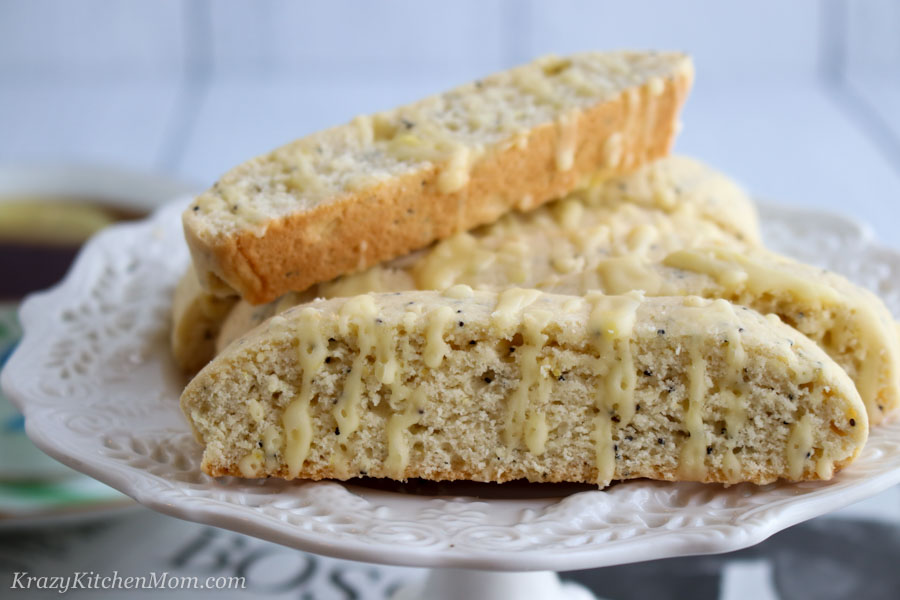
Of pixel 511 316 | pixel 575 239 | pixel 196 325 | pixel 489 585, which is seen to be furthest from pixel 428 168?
pixel 489 585

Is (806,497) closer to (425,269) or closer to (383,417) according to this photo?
(383,417)

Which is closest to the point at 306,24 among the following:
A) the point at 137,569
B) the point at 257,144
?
the point at 257,144

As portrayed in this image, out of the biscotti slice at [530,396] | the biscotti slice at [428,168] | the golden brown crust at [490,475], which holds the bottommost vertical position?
the golden brown crust at [490,475]

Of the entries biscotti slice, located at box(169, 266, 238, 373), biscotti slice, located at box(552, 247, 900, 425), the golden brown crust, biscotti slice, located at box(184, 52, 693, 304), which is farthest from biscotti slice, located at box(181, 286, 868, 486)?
biscotti slice, located at box(169, 266, 238, 373)

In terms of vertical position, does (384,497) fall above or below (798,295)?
below

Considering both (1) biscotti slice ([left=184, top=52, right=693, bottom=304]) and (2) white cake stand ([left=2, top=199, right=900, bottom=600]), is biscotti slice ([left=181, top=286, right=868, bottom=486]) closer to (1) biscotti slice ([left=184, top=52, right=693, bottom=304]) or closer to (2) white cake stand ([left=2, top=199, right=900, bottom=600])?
(2) white cake stand ([left=2, top=199, right=900, bottom=600])

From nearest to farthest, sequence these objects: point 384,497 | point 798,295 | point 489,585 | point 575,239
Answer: point 384,497 < point 798,295 < point 489,585 < point 575,239

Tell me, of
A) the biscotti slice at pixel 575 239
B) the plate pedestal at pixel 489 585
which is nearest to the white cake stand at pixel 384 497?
the plate pedestal at pixel 489 585

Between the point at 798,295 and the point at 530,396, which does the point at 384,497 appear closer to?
the point at 530,396

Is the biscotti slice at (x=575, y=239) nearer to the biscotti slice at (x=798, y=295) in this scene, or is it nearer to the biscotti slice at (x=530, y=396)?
the biscotti slice at (x=798, y=295)
